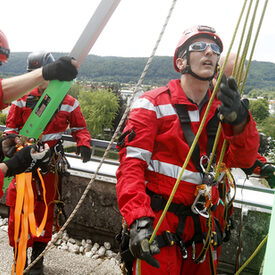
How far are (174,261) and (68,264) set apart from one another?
1943 millimetres

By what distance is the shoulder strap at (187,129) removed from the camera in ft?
6.35

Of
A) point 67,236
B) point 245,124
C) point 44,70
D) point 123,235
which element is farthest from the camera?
point 67,236

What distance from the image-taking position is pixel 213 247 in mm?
2035

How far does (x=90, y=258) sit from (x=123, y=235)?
64.5 inches

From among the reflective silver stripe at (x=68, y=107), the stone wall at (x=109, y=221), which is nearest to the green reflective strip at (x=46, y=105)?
the reflective silver stripe at (x=68, y=107)

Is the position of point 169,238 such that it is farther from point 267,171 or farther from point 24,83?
point 24,83

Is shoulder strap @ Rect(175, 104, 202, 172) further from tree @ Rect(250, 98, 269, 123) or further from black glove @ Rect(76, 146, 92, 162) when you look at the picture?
tree @ Rect(250, 98, 269, 123)

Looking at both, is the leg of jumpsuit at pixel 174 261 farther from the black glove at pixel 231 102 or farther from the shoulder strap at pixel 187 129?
the black glove at pixel 231 102

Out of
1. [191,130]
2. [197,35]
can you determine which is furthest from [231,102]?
[197,35]

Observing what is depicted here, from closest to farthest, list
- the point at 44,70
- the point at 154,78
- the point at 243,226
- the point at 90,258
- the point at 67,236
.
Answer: the point at 44,70
the point at 243,226
the point at 90,258
the point at 67,236
the point at 154,78

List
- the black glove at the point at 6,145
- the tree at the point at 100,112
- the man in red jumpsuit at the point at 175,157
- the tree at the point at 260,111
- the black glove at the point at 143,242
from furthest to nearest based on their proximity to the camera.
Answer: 1. the tree at the point at 260,111
2. the tree at the point at 100,112
3. the black glove at the point at 6,145
4. the man in red jumpsuit at the point at 175,157
5. the black glove at the point at 143,242

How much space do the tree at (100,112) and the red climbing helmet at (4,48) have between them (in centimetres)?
5908

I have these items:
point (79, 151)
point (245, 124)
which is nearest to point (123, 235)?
point (245, 124)

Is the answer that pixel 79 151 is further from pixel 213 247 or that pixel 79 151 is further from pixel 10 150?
pixel 213 247
